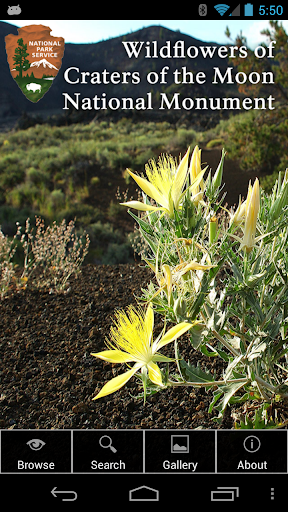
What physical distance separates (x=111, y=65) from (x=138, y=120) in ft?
33.4

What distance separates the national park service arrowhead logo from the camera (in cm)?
193

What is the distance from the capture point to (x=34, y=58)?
212 cm

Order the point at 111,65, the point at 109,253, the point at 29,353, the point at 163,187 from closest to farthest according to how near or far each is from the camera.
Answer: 1. the point at 163,187
2. the point at 29,353
3. the point at 109,253
4. the point at 111,65
